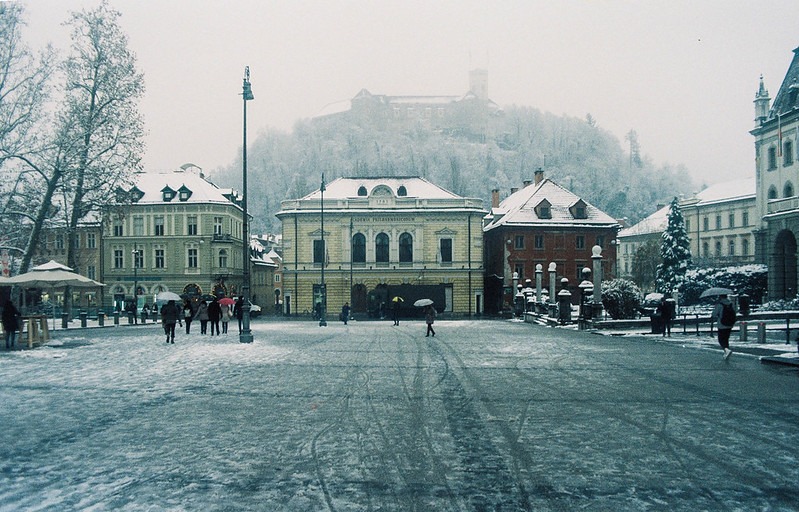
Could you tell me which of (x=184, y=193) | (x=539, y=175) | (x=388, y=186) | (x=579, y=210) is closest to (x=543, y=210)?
(x=579, y=210)

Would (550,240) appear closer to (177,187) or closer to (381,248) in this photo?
(381,248)

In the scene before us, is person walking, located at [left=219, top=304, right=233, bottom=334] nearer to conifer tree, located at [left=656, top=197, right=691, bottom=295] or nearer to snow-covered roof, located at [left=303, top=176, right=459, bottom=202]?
snow-covered roof, located at [left=303, top=176, right=459, bottom=202]

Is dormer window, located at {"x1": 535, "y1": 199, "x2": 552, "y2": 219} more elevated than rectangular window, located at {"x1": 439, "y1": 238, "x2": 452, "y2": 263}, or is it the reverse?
dormer window, located at {"x1": 535, "y1": 199, "x2": 552, "y2": 219}

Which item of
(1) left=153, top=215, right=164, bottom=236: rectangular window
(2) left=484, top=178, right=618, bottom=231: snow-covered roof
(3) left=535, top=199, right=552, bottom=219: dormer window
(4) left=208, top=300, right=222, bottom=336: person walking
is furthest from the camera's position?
(1) left=153, top=215, right=164, bottom=236: rectangular window

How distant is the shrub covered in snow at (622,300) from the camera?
3431 centimetres

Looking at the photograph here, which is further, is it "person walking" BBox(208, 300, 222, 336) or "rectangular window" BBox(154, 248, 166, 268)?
"rectangular window" BBox(154, 248, 166, 268)

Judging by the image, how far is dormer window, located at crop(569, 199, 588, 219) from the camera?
210 ft

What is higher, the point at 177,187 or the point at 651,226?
the point at 177,187

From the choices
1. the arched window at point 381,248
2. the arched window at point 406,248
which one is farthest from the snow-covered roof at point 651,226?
the arched window at point 381,248

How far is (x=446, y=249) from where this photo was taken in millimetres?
64250

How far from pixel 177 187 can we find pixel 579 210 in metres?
39.1

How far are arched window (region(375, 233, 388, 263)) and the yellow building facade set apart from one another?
0.09 metres

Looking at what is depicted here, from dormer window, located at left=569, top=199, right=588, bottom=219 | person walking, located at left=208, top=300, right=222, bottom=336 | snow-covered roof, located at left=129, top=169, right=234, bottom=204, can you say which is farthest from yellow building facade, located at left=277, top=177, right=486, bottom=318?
person walking, located at left=208, top=300, right=222, bottom=336

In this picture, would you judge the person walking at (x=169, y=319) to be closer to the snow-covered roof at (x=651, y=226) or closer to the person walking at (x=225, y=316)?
the person walking at (x=225, y=316)
